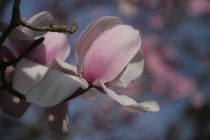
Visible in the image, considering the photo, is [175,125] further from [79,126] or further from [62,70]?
[62,70]

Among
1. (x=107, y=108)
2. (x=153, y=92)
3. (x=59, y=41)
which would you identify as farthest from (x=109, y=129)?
(x=59, y=41)

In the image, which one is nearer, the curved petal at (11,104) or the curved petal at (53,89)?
the curved petal at (53,89)

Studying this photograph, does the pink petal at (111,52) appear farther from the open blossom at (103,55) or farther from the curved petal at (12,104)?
the curved petal at (12,104)

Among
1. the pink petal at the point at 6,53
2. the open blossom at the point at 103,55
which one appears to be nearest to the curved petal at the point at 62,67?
the open blossom at the point at 103,55

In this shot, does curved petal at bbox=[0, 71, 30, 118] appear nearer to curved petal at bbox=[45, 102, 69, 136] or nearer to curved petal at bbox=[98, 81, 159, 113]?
curved petal at bbox=[45, 102, 69, 136]

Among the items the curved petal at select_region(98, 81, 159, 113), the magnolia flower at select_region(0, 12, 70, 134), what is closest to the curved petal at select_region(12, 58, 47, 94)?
the magnolia flower at select_region(0, 12, 70, 134)

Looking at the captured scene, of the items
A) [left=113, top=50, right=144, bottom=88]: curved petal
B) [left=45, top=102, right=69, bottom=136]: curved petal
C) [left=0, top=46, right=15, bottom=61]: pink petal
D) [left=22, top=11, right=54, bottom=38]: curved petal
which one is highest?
[left=22, top=11, right=54, bottom=38]: curved petal

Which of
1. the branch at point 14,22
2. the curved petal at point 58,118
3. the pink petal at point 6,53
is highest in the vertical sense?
the branch at point 14,22
